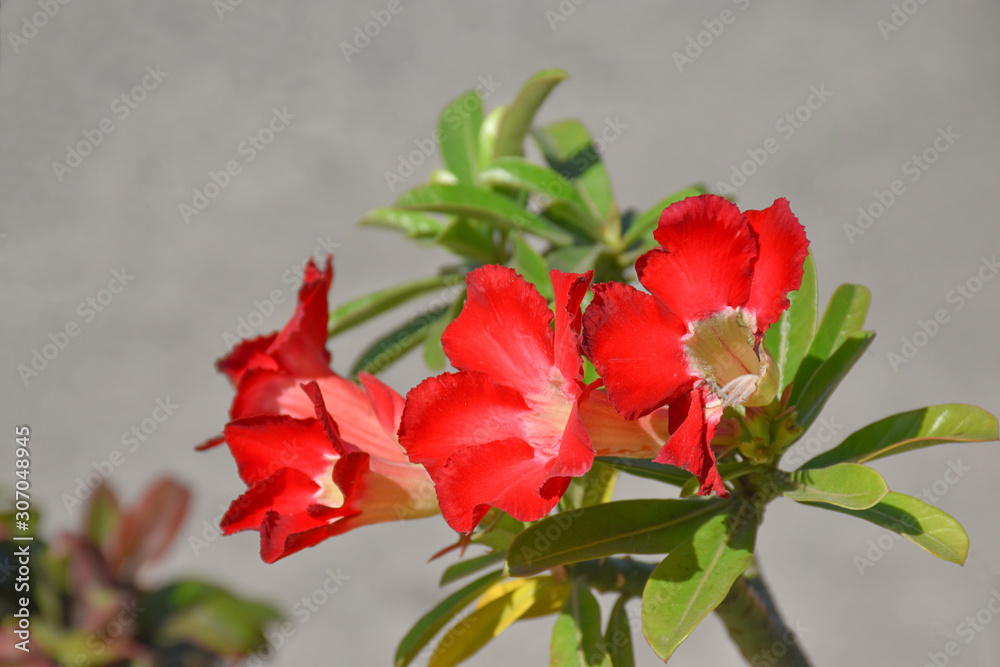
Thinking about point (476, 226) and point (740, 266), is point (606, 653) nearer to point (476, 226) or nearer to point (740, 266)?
point (740, 266)

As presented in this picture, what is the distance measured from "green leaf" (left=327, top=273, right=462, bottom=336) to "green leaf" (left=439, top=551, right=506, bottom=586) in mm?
337

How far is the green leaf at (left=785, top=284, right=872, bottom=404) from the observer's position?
25.9 inches

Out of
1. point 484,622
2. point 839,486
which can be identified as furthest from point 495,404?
point 484,622

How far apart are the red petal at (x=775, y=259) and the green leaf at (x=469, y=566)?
355mm

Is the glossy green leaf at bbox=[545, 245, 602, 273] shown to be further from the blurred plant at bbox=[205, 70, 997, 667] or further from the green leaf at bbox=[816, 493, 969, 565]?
the green leaf at bbox=[816, 493, 969, 565]

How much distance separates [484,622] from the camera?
0.75m

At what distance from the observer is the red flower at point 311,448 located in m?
0.53

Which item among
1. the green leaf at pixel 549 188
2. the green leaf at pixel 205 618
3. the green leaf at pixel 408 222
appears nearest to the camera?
the green leaf at pixel 549 188

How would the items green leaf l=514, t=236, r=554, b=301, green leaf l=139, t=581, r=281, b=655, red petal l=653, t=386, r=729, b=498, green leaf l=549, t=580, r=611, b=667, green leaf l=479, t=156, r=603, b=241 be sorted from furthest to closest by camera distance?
1. green leaf l=139, t=581, r=281, b=655
2. green leaf l=479, t=156, r=603, b=241
3. green leaf l=514, t=236, r=554, b=301
4. green leaf l=549, t=580, r=611, b=667
5. red petal l=653, t=386, r=729, b=498

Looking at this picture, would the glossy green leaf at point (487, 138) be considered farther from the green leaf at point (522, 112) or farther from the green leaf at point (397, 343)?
the green leaf at point (397, 343)

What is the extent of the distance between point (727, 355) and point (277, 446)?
0.99 feet

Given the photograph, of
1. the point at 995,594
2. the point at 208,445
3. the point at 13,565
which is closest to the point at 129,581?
the point at 13,565

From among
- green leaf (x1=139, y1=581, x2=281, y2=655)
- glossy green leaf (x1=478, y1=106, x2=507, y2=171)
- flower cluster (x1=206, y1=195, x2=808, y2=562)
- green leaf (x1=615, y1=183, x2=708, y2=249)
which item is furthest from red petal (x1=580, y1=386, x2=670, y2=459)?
green leaf (x1=139, y1=581, x2=281, y2=655)

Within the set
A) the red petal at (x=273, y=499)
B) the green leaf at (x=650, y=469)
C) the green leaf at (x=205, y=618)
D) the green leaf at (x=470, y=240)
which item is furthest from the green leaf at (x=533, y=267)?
the green leaf at (x=205, y=618)
